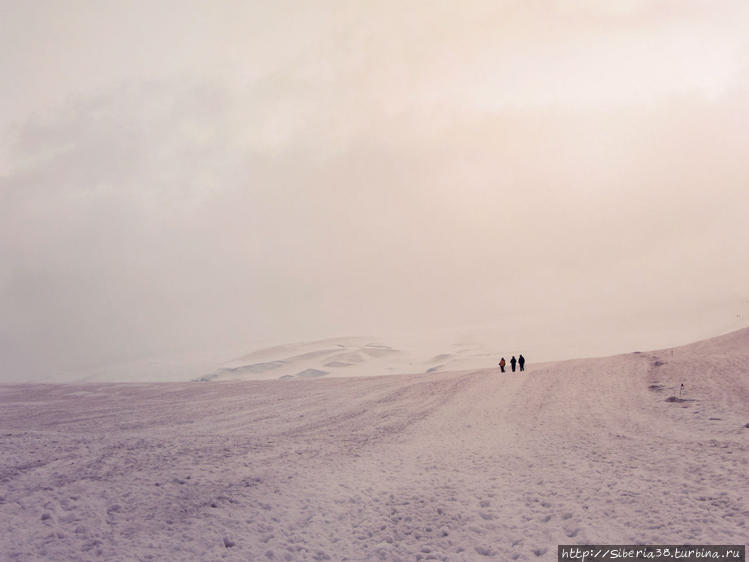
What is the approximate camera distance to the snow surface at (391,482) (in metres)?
8.74

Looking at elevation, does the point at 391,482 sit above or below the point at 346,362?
below

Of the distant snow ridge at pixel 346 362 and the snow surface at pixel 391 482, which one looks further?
the distant snow ridge at pixel 346 362

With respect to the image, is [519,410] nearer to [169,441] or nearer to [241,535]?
[169,441]

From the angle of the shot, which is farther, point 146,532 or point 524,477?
point 524,477

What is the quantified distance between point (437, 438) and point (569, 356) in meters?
40.0

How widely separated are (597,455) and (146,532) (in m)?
10.8

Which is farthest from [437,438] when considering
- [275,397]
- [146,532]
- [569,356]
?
Answer: [569,356]

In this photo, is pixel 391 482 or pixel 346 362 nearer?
pixel 391 482

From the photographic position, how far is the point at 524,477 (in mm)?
12156

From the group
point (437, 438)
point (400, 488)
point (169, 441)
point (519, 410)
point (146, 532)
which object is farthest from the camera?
point (519, 410)

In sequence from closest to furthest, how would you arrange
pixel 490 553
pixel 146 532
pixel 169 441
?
pixel 490 553 < pixel 146 532 < pixel 169 441

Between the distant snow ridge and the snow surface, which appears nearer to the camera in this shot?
the snow surface

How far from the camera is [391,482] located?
12234 millimetres

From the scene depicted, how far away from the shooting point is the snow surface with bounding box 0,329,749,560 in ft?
28.7
